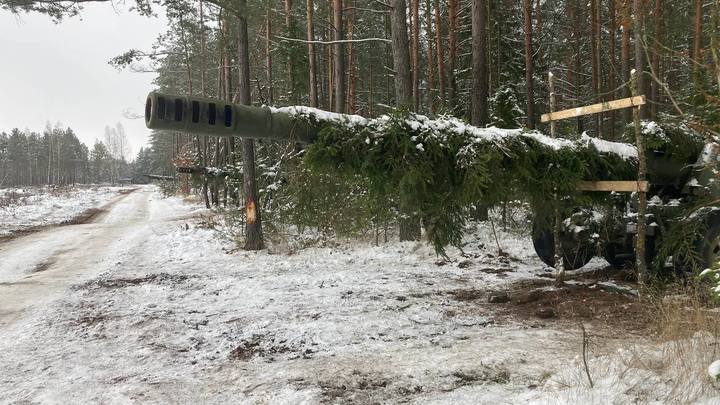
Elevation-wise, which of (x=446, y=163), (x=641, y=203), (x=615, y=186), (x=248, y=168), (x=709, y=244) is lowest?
(x=709, y=244)

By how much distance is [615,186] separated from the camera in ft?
18.3

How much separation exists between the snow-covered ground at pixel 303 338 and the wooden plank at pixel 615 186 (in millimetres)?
1763

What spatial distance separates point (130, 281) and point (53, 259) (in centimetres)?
433

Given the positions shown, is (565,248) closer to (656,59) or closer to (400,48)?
(400,48)

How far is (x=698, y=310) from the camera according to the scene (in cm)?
356

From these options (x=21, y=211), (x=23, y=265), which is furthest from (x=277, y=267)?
(x=21, y=211)

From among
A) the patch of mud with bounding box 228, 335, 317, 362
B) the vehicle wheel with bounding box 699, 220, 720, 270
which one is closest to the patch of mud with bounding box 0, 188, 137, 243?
the patch of mud with bounding box 228, 335, 317, 362

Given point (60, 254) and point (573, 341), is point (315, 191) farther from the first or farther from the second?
point (60, 254)

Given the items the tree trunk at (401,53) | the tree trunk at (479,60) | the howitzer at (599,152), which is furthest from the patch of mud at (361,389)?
the tree trunk at (479,60)

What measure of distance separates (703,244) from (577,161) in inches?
68.2

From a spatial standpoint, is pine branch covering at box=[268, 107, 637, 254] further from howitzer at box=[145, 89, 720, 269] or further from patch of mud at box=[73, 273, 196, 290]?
patch of mud at box=[73, 273, 196, 290]

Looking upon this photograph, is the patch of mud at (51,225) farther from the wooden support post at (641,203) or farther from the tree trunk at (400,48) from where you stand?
the wooden support post at (641,203)

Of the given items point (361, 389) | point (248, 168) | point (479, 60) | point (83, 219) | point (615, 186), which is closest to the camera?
point (361, 389)

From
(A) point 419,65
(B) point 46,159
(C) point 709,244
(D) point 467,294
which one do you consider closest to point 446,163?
(D) point 467,294
